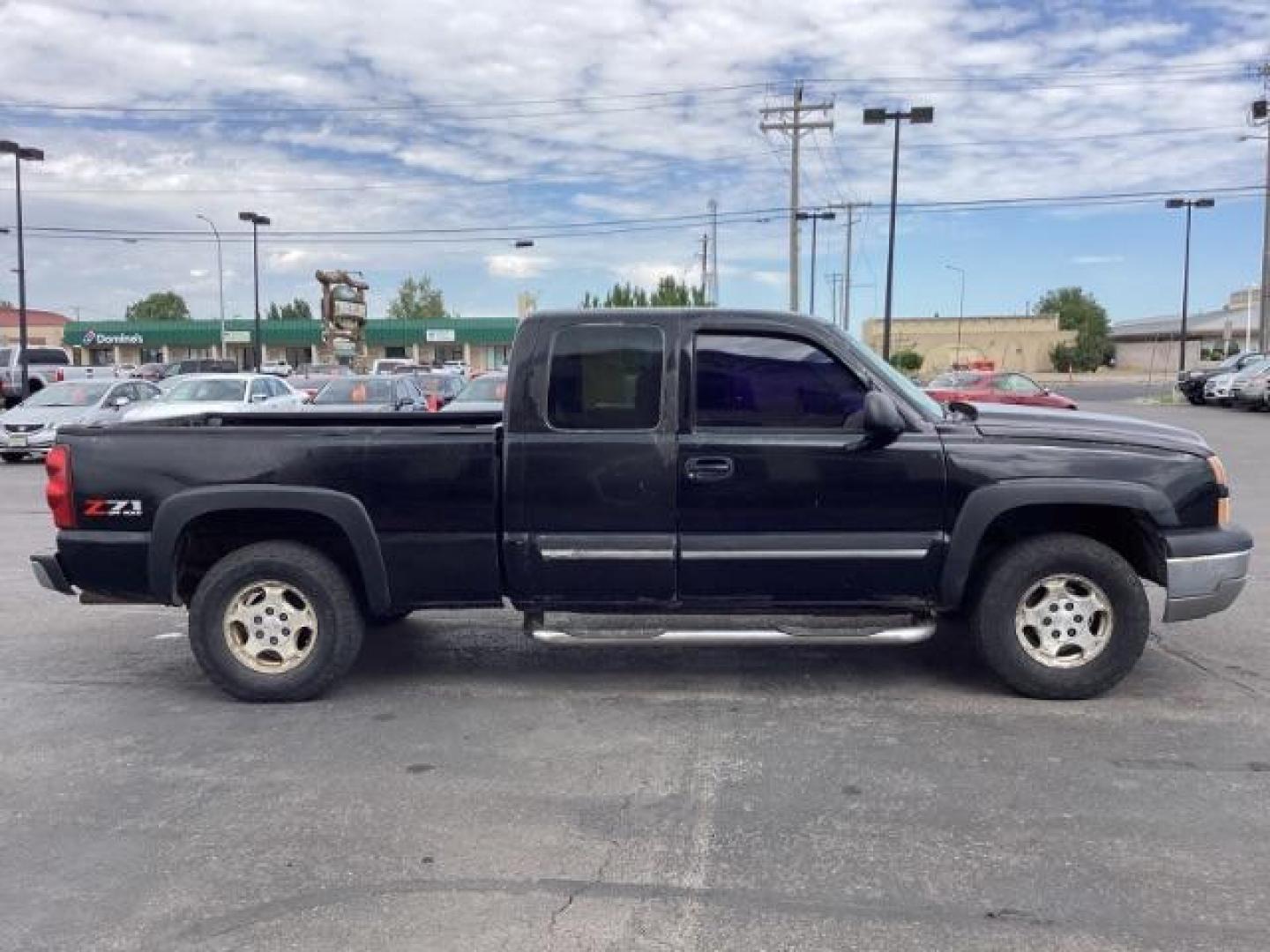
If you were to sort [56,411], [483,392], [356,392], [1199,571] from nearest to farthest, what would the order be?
[1199,571] → [483,392] → [56,411] → [356,392]

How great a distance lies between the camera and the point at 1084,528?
17.9 ft

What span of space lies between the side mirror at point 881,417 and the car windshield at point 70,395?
59.2ft

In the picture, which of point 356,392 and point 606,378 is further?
point 356,392

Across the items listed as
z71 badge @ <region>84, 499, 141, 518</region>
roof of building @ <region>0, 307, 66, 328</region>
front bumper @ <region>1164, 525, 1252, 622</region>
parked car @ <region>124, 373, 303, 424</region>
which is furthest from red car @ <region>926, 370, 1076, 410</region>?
roof of building @ <region>0, 307, 66, 328</region>

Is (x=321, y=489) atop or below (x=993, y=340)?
below

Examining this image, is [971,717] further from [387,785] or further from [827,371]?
[387,785]

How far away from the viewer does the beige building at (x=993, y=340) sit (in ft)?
326

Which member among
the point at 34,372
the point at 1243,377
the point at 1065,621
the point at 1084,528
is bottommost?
the point at 1065,621

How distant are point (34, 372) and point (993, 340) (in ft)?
280

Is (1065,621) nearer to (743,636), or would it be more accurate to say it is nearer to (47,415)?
(743,636)

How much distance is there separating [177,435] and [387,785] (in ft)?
6.93

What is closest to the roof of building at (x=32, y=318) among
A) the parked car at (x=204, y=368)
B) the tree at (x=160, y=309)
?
the tree at (x=160, y=309)

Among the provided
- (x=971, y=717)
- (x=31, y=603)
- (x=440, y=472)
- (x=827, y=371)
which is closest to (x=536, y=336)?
(x=440, y=472)

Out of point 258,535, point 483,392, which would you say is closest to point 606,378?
point 258,535
